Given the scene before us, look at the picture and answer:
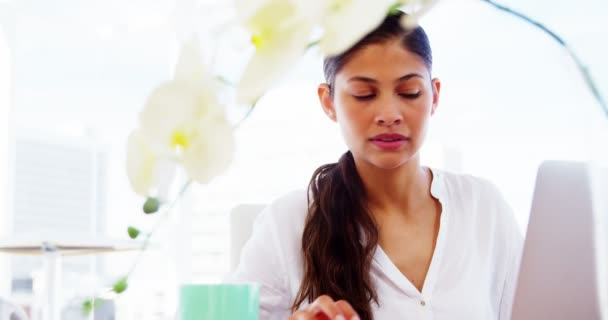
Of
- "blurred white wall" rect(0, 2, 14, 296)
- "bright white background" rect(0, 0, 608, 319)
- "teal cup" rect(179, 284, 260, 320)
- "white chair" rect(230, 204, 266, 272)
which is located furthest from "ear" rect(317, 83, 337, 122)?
"blurred white wall" rect(0, 2, 14, 296)

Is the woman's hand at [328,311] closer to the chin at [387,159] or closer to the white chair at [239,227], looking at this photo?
the chin at [387,159]

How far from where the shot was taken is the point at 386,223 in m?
1.66

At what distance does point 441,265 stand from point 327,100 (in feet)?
1.40

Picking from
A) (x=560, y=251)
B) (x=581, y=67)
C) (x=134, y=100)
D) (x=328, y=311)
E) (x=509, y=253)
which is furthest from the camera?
(x=134, y=100)

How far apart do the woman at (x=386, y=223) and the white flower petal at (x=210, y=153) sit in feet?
3.59

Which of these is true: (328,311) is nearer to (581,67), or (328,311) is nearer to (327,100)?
(581,67)

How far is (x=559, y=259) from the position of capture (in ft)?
2.12

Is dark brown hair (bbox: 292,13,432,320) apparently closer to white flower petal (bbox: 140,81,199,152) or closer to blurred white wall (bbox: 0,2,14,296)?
white flower petal (bbox: 140,81,199,152)

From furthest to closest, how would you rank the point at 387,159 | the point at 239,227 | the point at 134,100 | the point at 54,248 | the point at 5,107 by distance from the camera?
the point at 5,107
the point at 134,100
the point at 54,248
the point at 239,227
the point at 387,159

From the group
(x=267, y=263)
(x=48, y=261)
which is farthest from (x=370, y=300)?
(x=48, y=261)

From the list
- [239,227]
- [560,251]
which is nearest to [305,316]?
[560,251]

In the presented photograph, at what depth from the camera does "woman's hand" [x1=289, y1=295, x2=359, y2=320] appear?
0.78 metres

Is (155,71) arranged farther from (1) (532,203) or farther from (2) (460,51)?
(1) (532,203)

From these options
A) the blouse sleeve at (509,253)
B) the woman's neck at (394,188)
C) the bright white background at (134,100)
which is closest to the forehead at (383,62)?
the woman's neck at (394,188)
